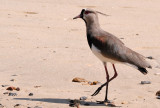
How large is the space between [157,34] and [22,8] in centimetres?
523

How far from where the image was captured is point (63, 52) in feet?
35.4

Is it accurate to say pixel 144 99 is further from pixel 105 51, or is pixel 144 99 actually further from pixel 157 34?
pixel 157 34

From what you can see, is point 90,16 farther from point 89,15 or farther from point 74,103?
point 74,103

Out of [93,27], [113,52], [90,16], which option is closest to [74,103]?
[113,52]

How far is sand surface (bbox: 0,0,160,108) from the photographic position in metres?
7.69

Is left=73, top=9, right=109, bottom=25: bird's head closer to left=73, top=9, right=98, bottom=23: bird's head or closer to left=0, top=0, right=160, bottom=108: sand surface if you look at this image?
left=73, top=9, right=98, bottom=23: bird's head

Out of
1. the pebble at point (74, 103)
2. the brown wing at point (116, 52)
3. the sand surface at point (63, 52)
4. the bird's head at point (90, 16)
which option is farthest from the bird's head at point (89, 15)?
the pebble at point (74, 103)

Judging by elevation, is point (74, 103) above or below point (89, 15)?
below

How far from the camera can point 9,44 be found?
11.4 meters

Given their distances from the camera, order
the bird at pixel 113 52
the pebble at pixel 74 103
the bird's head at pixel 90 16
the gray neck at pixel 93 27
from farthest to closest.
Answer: the bird's head at pixel 90 16 → the gray neck at pixel 93 27 → the bird at pixel 113 52 → the pebble at pixel 74 103

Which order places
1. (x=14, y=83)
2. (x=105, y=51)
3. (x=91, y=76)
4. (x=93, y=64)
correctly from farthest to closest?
(x=93, y=64) → (x=91, y=76) → (x=14, y=83) → (x=105, y=51)

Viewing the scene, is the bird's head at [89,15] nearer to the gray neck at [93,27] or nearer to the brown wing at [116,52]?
the gray neck at [93,27]

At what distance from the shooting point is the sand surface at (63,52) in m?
7.69

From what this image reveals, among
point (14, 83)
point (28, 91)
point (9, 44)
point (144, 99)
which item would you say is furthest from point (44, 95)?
point (9, 44)
